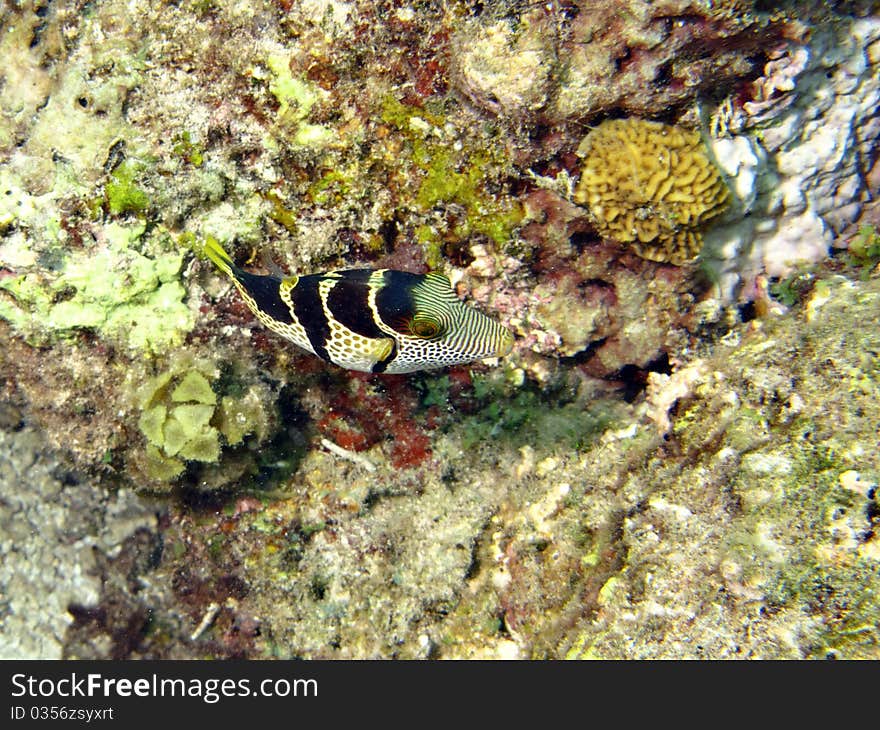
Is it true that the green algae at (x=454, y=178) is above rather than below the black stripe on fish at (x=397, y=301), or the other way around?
above

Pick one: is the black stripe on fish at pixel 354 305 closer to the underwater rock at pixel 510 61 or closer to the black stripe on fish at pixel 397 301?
the black stripe on fish at pixel 397 301

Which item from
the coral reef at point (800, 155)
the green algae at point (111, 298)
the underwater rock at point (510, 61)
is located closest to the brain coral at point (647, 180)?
the coral reef at point (800, 155)

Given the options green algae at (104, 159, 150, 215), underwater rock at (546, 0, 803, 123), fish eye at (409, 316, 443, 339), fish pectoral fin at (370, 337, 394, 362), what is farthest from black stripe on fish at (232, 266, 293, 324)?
underwater rock at (546, 0, 803, 123)

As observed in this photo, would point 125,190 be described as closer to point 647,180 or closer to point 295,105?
point 295,105

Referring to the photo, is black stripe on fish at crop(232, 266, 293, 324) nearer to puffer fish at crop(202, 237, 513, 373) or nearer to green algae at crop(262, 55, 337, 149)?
puffer fish at crop(202, 237, 513, 373)

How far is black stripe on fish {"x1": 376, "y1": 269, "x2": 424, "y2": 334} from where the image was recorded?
3.02 meters

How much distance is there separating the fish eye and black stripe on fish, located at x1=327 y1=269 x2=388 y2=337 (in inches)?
10.8

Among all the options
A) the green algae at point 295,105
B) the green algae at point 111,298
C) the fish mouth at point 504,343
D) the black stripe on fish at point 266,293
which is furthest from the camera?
the green algae at point 111,298

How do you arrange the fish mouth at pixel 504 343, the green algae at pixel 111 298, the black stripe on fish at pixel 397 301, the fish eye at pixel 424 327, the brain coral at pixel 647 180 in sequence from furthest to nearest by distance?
the green algae at pixel 111 298 → the brain coral at pixel 647 180 → the fish mouth at pixel 504 343 → the black stripe on fish at pixel 397 301 → the fish eye at pixel 424 327

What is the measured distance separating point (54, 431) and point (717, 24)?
18.0ft

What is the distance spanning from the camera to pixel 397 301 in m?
3.03

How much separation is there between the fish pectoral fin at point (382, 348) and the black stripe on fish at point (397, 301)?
0.09 meters

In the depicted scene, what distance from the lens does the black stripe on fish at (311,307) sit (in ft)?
10.5

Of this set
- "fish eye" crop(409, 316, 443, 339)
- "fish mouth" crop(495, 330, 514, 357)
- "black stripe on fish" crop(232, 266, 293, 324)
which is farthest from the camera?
"black stripe on fish" crop(232, 266, 293, 324)
